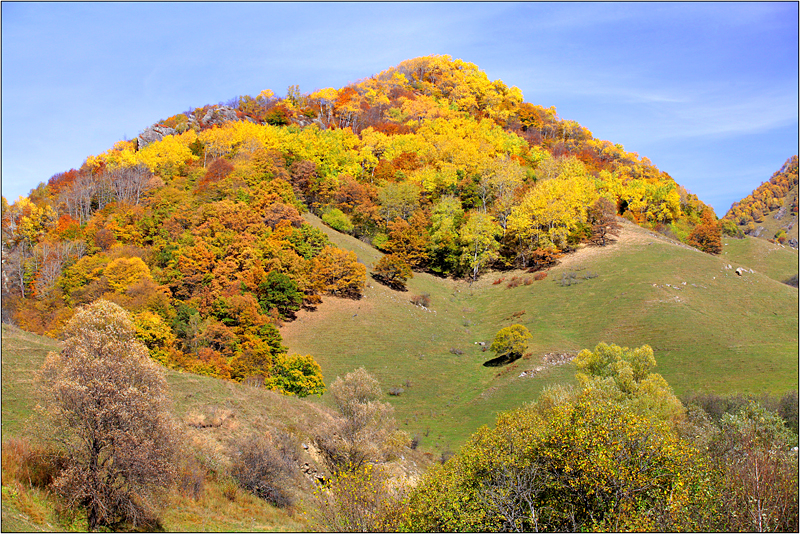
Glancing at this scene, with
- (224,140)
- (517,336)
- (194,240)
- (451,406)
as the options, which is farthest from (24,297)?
(517,336)

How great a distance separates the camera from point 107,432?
741 inches

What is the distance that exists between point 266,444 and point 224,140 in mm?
93687

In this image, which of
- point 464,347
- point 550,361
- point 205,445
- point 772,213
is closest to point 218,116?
point 464,347

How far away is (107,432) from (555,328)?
55950 mm

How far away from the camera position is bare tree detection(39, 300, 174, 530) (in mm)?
18438

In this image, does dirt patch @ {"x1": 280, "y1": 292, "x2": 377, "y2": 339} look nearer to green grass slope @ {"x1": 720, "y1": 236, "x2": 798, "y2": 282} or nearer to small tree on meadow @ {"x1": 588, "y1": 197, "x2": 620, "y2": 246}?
small tree on meadow @ {"x1": 588, "y1": 197, "x2": 620, "y2": 246}

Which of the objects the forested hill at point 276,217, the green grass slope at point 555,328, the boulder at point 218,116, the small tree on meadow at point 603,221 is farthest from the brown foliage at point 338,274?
the boulder at point 218,116

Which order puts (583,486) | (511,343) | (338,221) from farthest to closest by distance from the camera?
(338,221)
(511,343)
(583,486)

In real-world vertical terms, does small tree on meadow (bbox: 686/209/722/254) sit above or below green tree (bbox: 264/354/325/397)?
above

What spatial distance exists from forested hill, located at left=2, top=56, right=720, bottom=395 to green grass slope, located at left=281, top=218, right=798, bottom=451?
5.73 m

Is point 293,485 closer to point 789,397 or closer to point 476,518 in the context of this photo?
point 476,518

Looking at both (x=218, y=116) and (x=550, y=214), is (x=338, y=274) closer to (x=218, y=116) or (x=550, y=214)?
(x=550, y=214)

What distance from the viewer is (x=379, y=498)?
60.0 ft

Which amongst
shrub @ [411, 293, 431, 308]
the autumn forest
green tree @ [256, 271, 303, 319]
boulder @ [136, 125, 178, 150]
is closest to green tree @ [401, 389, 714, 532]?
the autumn forest
